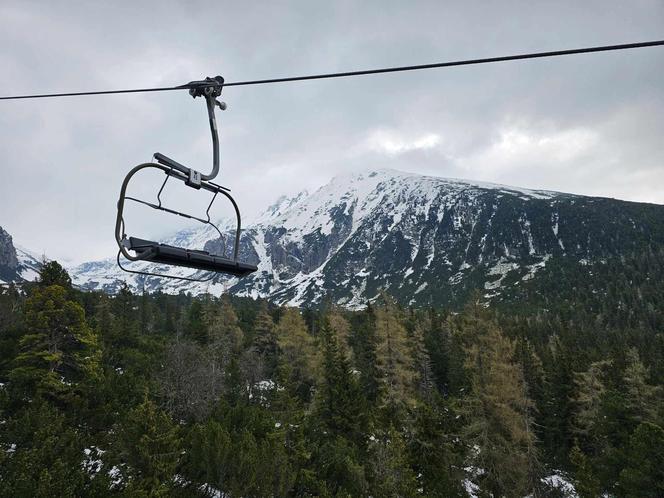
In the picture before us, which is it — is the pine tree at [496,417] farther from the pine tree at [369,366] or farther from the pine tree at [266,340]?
the pine tree at [266,340]

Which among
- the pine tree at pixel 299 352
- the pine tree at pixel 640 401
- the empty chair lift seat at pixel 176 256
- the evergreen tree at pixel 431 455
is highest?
the empty chair lift seat at pixel 176 256

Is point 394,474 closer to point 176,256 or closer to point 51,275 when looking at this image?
point 176,256

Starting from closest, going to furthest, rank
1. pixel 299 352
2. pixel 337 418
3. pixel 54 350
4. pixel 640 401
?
pixel 54 350 → pixel 337 418 → pixel 640 401 → pixel 299 352

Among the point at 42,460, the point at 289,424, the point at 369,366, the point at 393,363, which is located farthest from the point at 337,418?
the point at 42,460

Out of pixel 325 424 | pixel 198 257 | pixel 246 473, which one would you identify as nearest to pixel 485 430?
pixel 325 424

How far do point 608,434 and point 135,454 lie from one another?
3329 centimetres

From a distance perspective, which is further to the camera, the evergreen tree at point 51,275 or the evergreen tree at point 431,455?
the evergreen tree at point 51,275

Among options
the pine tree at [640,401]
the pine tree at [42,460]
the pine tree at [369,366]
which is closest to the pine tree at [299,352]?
the pine tree at [369,366]

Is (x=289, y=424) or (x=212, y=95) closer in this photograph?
(x=212, y=95)

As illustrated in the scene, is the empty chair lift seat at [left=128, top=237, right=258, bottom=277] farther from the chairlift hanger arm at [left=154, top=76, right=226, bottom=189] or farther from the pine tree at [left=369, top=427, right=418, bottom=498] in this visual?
the pine tree at [left=369, top=427, right=418, bottom=498]

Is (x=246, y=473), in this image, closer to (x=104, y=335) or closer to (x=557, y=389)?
(x=104, y=335)

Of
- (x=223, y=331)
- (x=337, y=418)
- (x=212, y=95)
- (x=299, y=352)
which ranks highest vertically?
(x=212, y=95)

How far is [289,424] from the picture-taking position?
25.1 metres

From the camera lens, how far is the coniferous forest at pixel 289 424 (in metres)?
18.6
